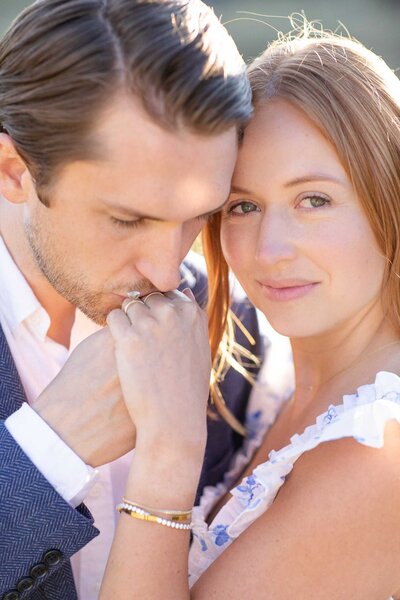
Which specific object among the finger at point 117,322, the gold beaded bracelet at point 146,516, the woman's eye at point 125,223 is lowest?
the gold beaded bracelet at point 146,516

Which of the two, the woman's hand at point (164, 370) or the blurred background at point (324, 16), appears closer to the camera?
the woman's hand at point (164, 370)

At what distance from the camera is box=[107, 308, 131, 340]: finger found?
2.41 metres

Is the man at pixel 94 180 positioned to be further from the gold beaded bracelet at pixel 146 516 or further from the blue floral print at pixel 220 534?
the blue floral print at pixel 220 534

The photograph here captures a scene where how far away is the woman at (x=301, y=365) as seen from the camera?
83.3 inches

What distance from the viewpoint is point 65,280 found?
2652 millimetres

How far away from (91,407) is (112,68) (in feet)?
2.89

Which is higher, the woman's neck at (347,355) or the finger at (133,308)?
the finger at (133,308)

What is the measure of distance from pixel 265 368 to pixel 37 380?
898mm

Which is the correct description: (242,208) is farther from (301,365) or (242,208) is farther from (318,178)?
(301,365)

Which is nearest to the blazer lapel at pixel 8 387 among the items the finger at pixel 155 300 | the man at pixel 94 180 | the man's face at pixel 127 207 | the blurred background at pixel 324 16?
the man at pixel 94 180

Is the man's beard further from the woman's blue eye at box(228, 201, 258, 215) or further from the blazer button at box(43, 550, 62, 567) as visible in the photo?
the blazer button at box(43, 550, 62, 567)

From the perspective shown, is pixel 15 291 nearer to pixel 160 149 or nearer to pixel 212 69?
pixel 160 149

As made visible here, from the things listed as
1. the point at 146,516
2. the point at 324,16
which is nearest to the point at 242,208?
the point at 146,516

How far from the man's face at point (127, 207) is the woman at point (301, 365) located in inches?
4.8
